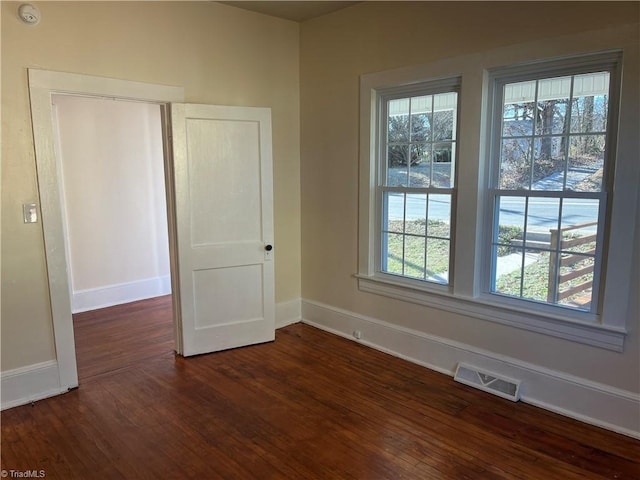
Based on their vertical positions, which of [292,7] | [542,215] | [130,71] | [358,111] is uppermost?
[292,7]

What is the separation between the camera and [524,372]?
9.89 ft

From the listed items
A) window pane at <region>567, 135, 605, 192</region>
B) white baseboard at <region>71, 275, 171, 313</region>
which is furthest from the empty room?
white baseboard at <region>71, 275, 171, 313</region>

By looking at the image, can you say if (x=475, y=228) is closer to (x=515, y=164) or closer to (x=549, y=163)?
(x=515, y=164)

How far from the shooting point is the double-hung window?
2.67 metres

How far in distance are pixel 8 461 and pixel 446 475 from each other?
2344mm

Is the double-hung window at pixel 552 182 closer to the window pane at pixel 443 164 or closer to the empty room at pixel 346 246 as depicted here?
the empty room at pixel 346 246

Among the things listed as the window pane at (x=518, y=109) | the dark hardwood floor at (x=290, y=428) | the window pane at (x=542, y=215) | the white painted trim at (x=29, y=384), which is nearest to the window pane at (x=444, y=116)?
the window pane at (x=518, y=109)

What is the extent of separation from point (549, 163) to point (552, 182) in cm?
13

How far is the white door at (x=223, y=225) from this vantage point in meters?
3.58

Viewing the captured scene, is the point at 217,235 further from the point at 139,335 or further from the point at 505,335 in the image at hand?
the point at 505,335

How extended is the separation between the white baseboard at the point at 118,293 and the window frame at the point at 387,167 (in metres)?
3.06

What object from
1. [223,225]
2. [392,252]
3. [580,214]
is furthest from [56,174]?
[580,214]

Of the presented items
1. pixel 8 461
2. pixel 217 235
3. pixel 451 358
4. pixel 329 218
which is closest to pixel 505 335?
pixel 451 358

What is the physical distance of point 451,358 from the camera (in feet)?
11.2
